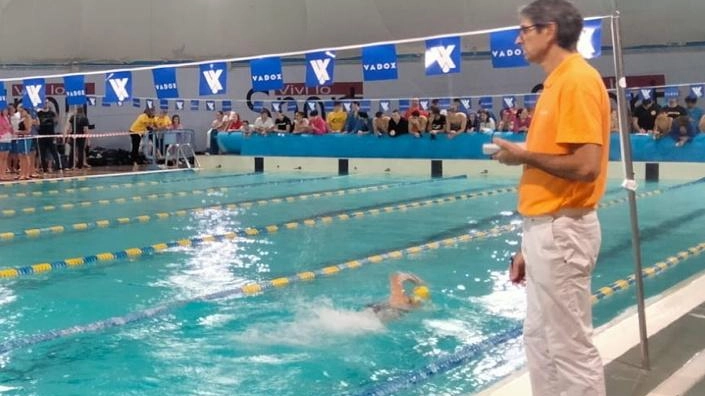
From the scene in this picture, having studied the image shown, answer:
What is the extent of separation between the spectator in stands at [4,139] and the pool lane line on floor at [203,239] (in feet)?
25.3

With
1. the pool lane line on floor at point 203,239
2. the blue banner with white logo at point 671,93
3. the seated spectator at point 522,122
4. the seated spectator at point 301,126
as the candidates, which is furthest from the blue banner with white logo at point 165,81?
the blue banner with white logo at point 671,93

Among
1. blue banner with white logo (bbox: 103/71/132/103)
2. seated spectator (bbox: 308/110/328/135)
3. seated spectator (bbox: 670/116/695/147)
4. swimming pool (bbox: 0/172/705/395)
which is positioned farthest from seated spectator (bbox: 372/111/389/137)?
swimming pool (bbox: 0/172/705/395)

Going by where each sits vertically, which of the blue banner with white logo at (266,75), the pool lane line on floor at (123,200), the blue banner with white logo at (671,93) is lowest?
the pool lane line on floor at (123,200)

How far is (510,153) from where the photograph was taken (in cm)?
248

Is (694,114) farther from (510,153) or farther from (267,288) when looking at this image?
(510,153)

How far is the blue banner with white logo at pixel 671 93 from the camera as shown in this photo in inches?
743

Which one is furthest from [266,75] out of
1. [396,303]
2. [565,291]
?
[565,291]

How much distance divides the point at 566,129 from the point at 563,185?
0.18 meters

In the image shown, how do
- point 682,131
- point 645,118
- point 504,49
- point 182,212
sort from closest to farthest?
point 182,212, point 504,49, point 682,131, point 645,118

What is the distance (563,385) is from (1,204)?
10399 millimetres

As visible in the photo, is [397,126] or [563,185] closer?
[563,185]

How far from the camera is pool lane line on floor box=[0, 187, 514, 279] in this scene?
6637mm

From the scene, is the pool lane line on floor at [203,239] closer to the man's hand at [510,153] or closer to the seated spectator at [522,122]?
the man's hand at [510,153]

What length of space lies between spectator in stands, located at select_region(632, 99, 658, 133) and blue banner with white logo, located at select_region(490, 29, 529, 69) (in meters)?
5.08
